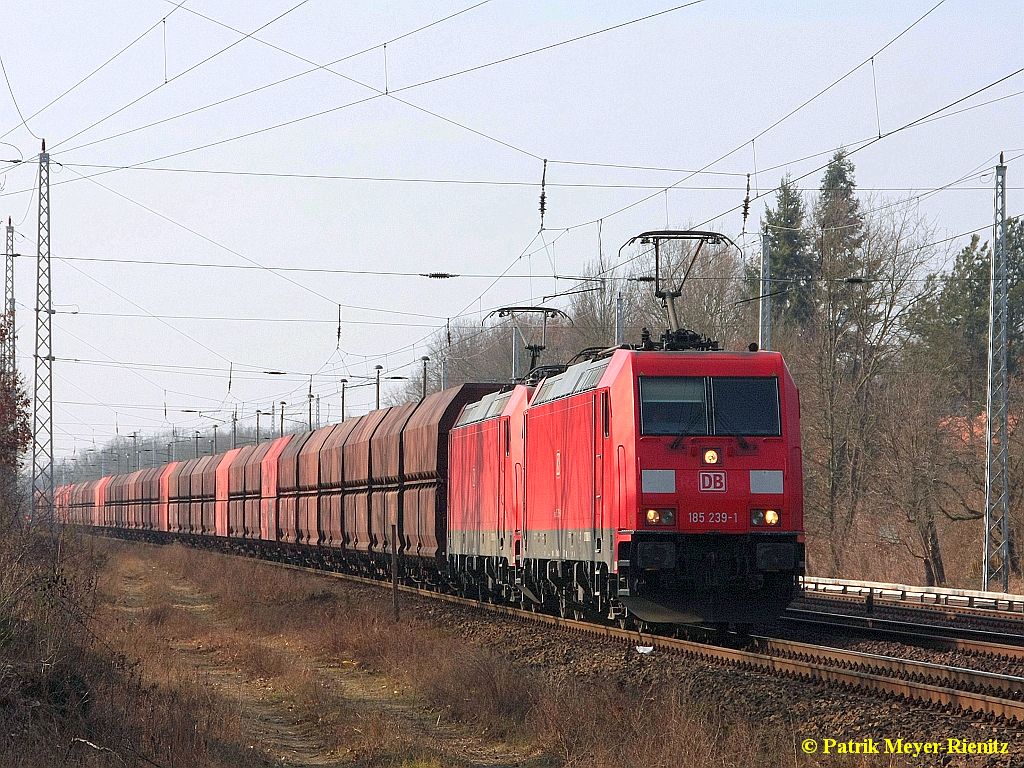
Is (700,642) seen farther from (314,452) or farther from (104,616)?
(314,452)

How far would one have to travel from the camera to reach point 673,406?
17172 mm

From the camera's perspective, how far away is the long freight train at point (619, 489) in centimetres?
1683

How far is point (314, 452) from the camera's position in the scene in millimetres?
44125

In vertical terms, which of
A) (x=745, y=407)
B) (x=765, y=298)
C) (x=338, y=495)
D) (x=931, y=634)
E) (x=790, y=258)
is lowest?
(x=931, y=634)

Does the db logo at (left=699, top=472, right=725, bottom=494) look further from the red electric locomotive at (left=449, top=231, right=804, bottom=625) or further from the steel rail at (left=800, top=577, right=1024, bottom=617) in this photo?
the steel rail at (left=800, top=577, right=1024, bottom=617)

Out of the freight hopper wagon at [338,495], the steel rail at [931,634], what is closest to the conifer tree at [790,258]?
the freight hopper wagon at [338,495]

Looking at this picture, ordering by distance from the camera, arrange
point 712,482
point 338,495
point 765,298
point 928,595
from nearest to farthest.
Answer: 1. point 712,482
2. point 928,595
3. point 765,298
4. point 338,495

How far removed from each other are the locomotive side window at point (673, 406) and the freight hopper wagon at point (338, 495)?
29.3ft

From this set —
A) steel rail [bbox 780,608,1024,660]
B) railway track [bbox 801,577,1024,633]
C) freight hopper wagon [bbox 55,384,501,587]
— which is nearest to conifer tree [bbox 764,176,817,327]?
freight hopper wagon [bbox 55,384,501,587]

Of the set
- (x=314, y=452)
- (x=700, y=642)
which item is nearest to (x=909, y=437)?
(x=314, y=452)

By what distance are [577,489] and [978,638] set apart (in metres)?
5.87

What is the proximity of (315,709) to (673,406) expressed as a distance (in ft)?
19.5

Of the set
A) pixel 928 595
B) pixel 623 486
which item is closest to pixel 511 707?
pixel 623 486

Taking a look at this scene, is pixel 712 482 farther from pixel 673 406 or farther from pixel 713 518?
pixel 673 406
